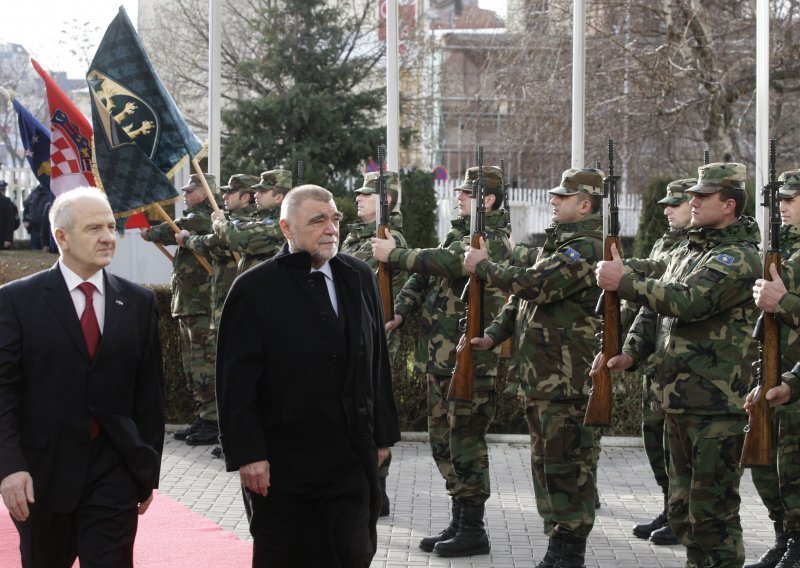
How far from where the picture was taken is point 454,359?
28.2ft

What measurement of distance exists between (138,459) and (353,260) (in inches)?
50.0

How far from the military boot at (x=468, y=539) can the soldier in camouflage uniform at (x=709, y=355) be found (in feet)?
5.66

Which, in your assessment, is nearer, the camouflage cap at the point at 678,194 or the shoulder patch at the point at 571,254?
the shoulder patch at the point at 571,254

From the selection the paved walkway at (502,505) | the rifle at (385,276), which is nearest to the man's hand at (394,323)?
the rifle at (385,276)

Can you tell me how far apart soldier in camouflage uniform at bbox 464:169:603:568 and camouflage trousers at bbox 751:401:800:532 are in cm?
113

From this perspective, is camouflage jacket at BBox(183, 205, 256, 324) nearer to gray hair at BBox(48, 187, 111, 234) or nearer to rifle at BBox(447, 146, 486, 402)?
rifle at BBox(447, 146, 486, 402)

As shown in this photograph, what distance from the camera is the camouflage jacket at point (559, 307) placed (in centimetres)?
735

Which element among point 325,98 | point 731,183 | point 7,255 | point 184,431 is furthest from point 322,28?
point 731,183

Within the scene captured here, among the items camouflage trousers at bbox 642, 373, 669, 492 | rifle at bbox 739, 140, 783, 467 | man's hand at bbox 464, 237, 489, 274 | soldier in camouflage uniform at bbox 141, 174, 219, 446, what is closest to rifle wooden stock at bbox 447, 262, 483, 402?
man's hand at bbox 464, 237, 489, 274

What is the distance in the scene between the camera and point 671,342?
6750 millimetres

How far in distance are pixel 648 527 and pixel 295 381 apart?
13.2 ft

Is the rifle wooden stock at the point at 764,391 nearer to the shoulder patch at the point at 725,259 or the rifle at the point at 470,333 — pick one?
the shoulder patch at the point at 725,259

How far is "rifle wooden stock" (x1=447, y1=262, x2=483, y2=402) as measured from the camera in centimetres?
802

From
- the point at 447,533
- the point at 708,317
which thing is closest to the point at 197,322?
the point at 447,533
